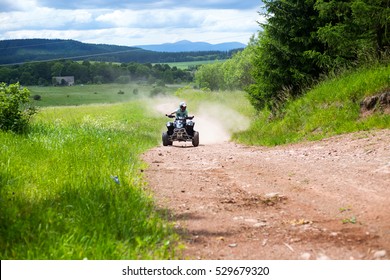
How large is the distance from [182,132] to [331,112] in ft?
19.8

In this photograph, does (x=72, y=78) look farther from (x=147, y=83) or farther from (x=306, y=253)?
(x=306, y=253)

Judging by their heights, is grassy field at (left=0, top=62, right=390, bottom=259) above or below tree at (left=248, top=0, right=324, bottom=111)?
below

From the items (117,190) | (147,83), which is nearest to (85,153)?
(117,190)

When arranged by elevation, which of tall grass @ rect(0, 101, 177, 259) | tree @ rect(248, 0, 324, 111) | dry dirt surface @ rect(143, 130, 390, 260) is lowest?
dry dirt surface @ rect(143, 130, 390, 260)

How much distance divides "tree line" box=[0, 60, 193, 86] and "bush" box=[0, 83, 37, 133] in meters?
29.8

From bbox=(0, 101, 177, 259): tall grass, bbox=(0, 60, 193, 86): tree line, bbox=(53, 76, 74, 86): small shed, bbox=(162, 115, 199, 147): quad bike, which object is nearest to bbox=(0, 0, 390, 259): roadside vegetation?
bbox=(0, 101, 177, 259): tall grass

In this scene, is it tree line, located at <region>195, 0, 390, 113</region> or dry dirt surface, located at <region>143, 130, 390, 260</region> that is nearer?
dry dirt surface, located at <region>143, 130, 390, 260</region>

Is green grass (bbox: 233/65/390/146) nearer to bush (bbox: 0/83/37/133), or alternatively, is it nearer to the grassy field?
the grassy field

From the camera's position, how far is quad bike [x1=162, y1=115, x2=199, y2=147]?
20562 mm

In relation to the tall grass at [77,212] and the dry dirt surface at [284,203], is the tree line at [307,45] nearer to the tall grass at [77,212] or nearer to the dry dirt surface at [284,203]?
the dry dirt surface at [284,203]

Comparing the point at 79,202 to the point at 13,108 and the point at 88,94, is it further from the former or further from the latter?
the point at 88,94

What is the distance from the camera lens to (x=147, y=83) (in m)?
111

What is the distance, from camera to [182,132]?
67.6 feet
